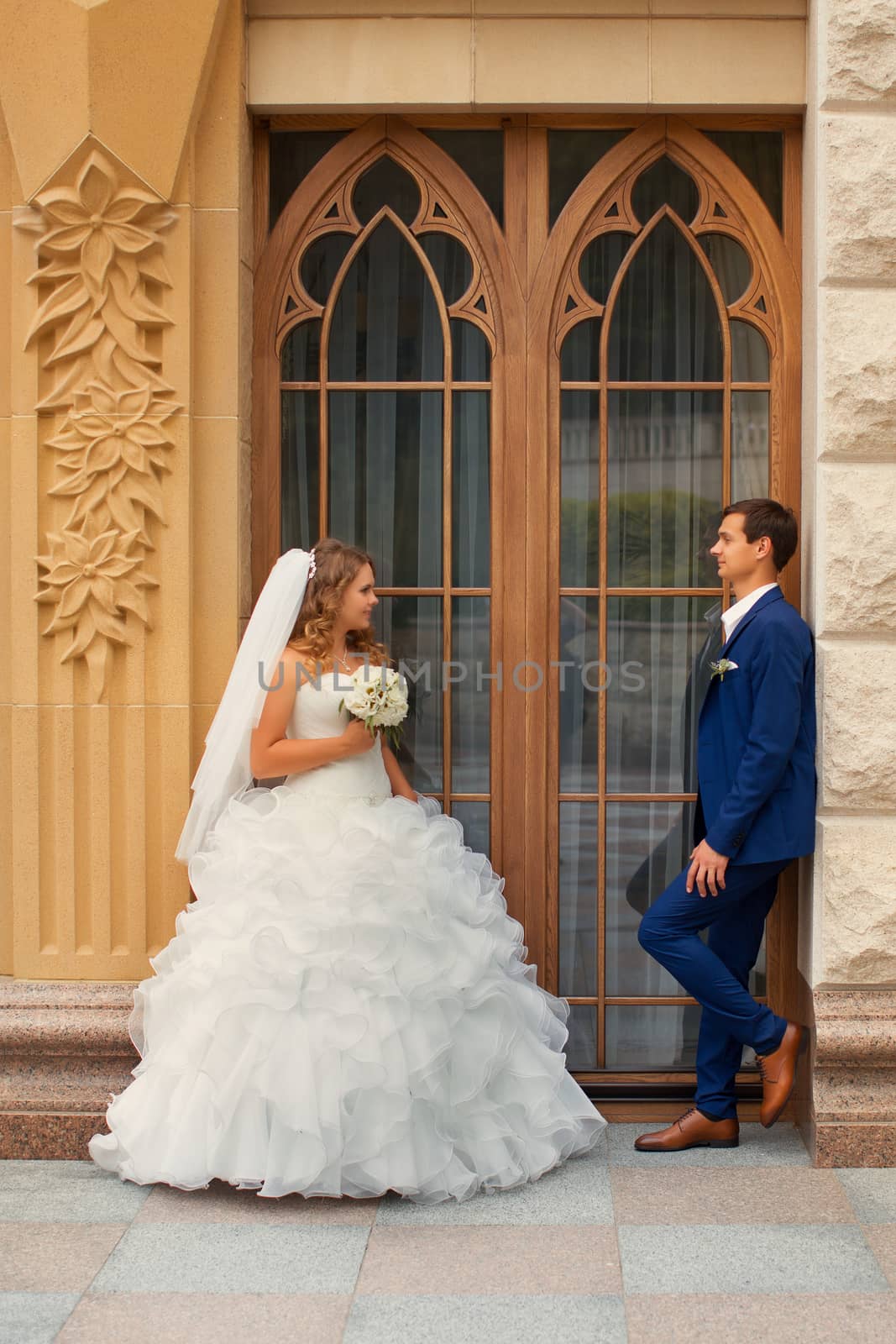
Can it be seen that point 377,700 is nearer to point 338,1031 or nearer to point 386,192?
point 338,1031

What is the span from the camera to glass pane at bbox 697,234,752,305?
494cm

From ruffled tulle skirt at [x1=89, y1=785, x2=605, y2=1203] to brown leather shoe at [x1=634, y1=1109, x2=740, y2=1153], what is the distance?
228 mm

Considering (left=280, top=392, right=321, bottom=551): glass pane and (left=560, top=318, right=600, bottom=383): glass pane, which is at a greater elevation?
(left=560, top=318, right=600, bottom=383): glass pane

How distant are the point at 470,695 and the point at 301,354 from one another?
1484 mm

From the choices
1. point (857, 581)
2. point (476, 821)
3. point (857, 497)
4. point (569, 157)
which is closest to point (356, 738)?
point (476, 821)

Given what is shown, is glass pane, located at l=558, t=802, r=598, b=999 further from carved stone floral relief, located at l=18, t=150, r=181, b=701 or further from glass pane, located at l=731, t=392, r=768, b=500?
carved stone floral relief, located at l=18, t=150, r=181, b=701

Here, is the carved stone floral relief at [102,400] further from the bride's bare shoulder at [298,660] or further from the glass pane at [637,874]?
the glass pane at [637,874]

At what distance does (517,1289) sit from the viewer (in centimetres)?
352

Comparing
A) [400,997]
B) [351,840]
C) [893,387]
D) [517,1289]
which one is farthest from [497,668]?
[517,1289]

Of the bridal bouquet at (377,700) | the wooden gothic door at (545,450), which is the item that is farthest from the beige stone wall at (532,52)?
the bridal bouquet at (377,700)

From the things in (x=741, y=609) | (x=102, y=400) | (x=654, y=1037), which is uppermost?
(x=102, y=400)

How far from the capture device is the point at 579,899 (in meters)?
5.02

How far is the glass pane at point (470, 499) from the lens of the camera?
500 cm

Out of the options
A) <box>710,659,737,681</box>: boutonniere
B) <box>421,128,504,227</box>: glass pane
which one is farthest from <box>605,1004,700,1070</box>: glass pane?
<box>421,128,504,227</box>: glass pane
